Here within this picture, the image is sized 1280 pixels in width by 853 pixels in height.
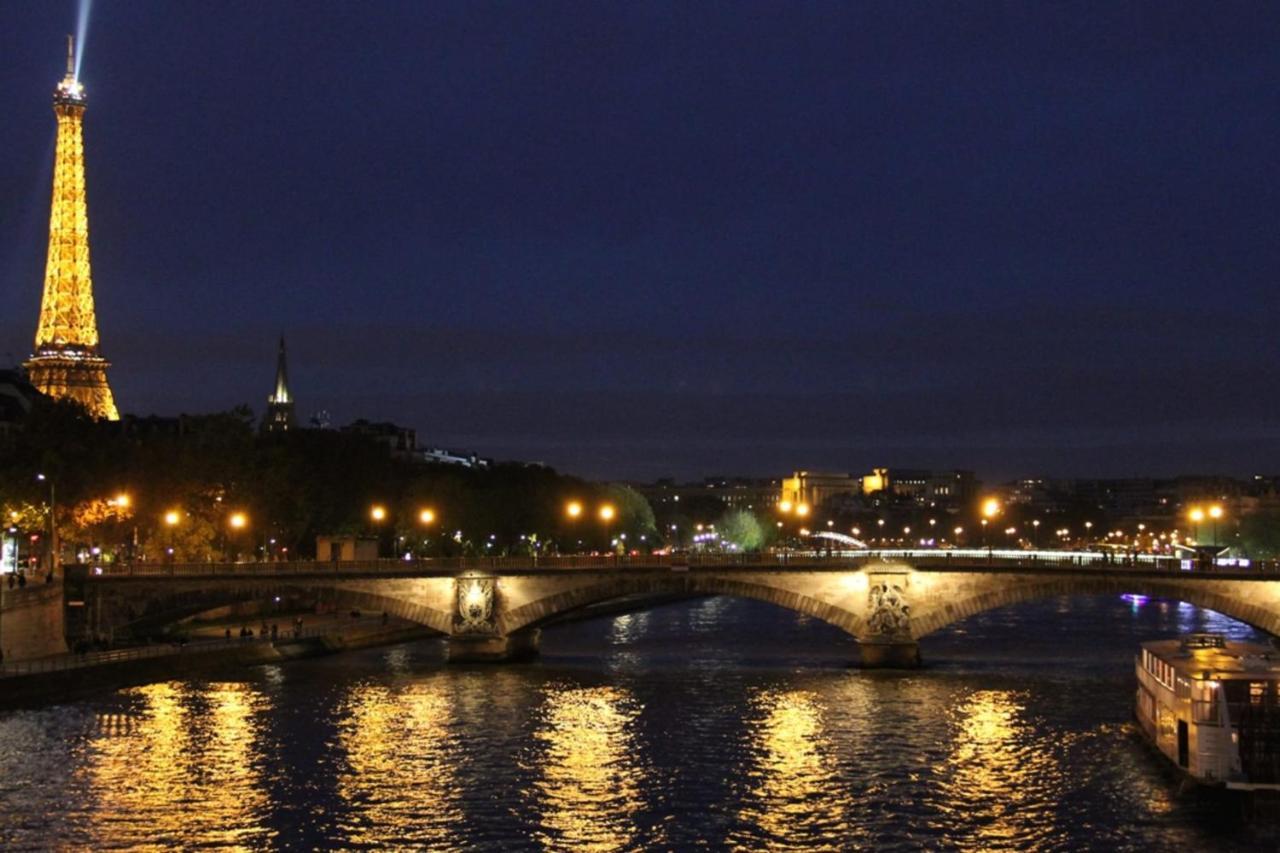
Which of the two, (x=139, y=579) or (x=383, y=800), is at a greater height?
(x=139, y=579)

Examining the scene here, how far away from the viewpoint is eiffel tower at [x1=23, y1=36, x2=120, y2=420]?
477 feet

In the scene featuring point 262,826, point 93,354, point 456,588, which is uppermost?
point 93,354

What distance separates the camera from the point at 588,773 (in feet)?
184

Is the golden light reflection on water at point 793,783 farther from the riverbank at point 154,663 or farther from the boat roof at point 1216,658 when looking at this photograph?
the riverbank at point 154,663

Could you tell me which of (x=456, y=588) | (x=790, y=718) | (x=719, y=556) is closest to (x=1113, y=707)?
(x=790, y=718)

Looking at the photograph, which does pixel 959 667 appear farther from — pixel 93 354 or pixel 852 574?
pixel 93 354

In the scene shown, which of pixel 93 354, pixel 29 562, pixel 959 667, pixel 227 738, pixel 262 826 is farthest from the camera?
pixel 93 354

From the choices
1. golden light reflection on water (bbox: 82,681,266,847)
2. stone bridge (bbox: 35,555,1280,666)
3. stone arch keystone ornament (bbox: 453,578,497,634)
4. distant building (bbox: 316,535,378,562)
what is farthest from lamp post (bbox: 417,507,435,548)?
golden light reflection on water (bbox: 82,681,266,847)

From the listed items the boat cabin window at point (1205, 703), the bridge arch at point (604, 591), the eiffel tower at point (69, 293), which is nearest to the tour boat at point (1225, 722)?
the boat cabin window at point (1205, 703)

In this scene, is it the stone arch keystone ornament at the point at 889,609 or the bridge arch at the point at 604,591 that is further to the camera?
the bridge arch at the point at 604,591

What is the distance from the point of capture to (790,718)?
2645 inches

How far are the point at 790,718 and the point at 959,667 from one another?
20.5m

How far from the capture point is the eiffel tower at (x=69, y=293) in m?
145

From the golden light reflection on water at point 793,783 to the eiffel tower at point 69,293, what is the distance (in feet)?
305
